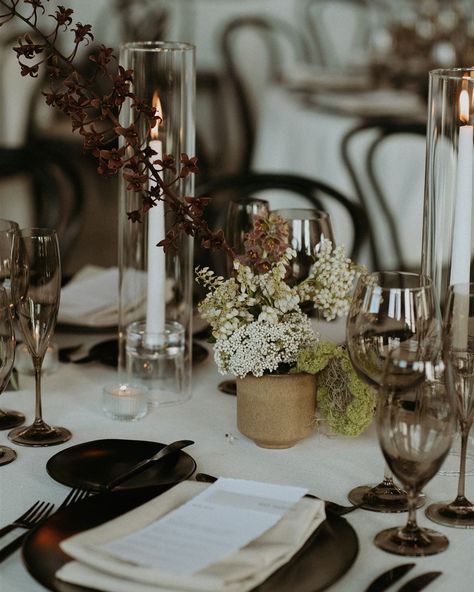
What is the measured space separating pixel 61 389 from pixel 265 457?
39 cm

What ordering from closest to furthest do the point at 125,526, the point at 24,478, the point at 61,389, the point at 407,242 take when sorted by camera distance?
the point at 125,526
the point at 24,478
the point at 61,389
the point at 407,242

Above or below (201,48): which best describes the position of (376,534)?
below

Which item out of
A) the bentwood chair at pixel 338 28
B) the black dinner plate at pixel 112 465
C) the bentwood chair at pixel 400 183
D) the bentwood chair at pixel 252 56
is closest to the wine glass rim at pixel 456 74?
the black dinner plate at pixel 112 465

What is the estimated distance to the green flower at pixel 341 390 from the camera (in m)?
1.21

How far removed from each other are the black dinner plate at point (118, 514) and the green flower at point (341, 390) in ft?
0.80

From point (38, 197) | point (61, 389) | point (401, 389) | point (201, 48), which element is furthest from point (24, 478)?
point (201, 48)

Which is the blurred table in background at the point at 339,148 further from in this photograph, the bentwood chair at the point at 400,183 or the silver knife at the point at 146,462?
the silver knife at the point at 146,462

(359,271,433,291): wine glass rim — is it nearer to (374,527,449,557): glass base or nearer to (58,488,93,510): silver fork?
(374,527,449,557): glass base

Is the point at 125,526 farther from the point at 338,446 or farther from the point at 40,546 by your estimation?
the point at 338,446

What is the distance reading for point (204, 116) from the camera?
212 inches

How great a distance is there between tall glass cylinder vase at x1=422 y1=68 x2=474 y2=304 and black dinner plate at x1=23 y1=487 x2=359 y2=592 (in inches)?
16.7

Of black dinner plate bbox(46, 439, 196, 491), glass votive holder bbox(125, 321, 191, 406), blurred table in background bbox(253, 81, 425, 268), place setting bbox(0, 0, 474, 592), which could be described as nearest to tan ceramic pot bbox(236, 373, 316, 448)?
place setting bbox(0, 0, 474, 592)

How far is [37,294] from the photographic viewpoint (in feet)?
4.23

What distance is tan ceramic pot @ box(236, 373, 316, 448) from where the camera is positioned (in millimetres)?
1226
